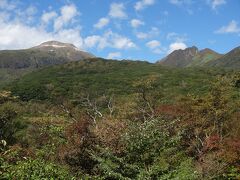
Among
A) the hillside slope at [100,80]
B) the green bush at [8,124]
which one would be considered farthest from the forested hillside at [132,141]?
the hillside slope at [100,80]

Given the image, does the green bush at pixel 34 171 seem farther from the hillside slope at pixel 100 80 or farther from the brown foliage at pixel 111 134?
the hillside slope at pixel 100 80

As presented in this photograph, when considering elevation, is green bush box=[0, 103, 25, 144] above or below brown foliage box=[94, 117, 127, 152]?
below

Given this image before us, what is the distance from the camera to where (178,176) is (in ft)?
60.2

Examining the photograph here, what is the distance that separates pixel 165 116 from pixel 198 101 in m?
3.67

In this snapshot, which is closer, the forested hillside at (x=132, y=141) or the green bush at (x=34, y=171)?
the green bush at (x=34, y=171)

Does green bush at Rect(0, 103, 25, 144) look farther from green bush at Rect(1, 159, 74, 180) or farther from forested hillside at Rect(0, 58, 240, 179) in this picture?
green bush at Rect(1, 159, 74, 180)

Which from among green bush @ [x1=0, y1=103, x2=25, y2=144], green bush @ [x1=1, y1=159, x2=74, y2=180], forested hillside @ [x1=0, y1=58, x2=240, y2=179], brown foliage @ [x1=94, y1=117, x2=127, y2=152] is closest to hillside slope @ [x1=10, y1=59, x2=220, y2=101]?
forested hillside @ [x1=0, y1=58, x2=240, y2=179]

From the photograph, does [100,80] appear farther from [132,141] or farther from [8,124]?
[132,141]

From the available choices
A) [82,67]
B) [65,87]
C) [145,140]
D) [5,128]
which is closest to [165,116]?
[5,128]

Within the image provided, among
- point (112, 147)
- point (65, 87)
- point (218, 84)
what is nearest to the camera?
point (112, 147)

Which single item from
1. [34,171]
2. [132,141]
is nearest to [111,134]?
[132,141]

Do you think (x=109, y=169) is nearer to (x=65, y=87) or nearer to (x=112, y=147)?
(x=112, y=147)

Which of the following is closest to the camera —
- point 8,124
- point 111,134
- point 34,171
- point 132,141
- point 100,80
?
point 34,171

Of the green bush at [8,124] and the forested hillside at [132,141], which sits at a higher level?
the forested hillside at [132,141]
